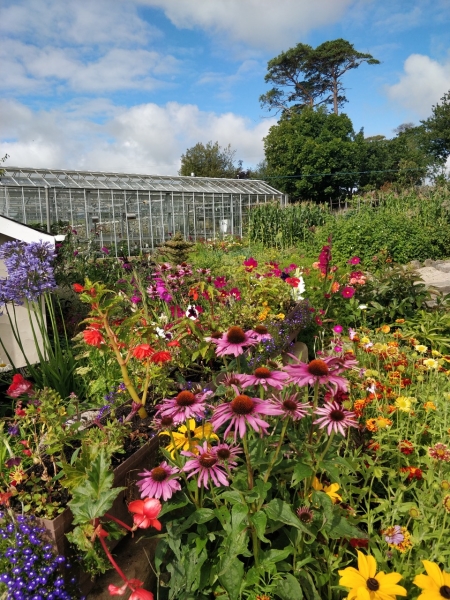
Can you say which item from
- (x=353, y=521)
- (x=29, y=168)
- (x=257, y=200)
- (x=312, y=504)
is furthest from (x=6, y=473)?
(x=257, y=200)

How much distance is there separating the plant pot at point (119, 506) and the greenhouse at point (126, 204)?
906 cm

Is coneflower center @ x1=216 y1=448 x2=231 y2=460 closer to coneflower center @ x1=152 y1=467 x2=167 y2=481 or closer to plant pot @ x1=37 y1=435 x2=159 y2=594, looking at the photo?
coneflower center @ x1=152 y1=467 x2=167 y2=481

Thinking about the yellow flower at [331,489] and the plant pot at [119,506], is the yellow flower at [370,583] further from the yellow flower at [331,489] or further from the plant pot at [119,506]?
the plant pot at [119,506]

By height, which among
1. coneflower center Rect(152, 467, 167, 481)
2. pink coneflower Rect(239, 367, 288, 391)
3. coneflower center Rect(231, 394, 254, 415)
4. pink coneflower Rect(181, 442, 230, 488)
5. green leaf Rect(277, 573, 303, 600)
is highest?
pink coneflower Rect(239, 367, 288, 391)

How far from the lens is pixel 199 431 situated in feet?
4.74

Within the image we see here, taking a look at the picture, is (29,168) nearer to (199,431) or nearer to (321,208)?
(321,208)

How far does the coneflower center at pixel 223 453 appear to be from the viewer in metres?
1.20

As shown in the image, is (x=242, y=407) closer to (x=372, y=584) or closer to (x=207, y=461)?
(x=207, y=461)

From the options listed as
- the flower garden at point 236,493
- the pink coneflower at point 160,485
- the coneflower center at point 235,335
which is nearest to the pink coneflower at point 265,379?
the flower garden at point 236,493

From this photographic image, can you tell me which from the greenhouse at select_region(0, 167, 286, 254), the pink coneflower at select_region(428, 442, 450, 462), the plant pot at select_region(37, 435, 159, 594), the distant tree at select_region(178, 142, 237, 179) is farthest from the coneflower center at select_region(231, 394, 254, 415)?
the distant tree at select_region(178, 142, 237, 179)

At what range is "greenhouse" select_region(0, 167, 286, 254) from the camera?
11703mm

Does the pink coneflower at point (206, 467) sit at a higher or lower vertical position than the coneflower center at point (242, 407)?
lower

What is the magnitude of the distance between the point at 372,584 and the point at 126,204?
12571mm

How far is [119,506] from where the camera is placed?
62.2 inches
